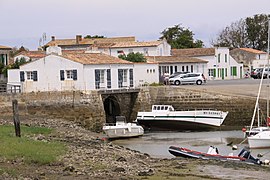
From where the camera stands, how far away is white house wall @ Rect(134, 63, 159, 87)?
6017cm

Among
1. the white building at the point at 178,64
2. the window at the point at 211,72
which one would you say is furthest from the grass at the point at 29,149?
the window at the point at 211,72

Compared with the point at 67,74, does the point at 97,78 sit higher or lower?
lower

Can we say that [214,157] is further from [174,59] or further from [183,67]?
[174,59]

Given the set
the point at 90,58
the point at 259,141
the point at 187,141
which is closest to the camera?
the point at 259,141

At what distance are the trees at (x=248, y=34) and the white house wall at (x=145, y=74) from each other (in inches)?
2349

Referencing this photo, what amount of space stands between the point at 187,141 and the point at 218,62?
46.3 metres

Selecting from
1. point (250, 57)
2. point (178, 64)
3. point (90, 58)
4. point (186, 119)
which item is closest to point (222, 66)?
point (178, 64)

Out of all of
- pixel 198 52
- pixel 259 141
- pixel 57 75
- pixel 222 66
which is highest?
pixel 198 52

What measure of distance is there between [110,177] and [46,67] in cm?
3252

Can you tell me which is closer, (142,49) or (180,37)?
(142,49)

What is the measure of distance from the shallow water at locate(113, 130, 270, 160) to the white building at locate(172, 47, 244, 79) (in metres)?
38.6

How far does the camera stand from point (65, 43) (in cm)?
10206

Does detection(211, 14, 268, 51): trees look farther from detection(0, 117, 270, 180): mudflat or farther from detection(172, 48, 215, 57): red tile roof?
detection(0, 117, 270, 180): mudflat

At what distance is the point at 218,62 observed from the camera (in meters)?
87.9
